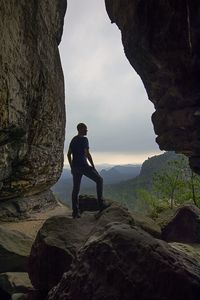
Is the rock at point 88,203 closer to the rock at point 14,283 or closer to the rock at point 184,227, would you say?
the rock at point 184,227

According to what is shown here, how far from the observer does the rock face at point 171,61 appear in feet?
52.1

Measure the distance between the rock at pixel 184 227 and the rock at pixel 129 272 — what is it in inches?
518

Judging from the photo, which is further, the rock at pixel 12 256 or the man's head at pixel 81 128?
the rock at pixel 12 256

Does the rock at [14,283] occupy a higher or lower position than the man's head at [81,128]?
lower

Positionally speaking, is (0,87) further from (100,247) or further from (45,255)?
(100,247)

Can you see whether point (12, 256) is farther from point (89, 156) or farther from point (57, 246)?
point (89, 156)

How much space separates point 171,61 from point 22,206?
44.9 feet

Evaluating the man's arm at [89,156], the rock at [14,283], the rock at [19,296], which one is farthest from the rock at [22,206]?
the man's arm at [89,156]

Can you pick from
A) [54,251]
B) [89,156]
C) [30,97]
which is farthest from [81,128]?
[30,97]

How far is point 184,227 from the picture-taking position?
20.1 m

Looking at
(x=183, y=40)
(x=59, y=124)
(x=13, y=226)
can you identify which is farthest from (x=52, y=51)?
(x=13, y=226)

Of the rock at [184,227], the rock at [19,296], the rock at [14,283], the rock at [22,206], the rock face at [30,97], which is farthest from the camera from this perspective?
the rock at [22,206]

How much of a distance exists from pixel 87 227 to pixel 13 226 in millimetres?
8905

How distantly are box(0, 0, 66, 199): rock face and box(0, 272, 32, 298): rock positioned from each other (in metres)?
7.32
